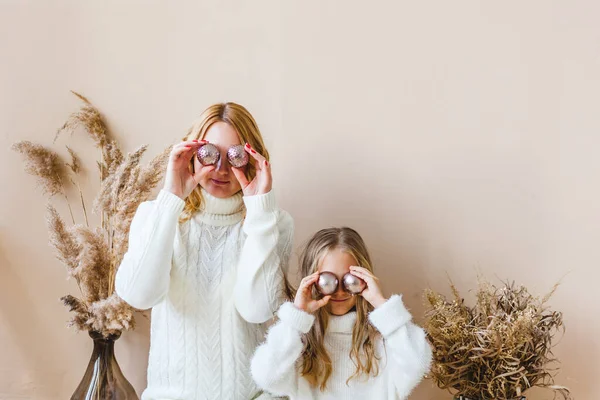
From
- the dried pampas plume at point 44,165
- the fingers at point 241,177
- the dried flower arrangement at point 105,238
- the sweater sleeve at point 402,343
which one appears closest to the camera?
the sweater sleeve at point 402,343

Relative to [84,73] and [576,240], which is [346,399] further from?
[84,73]

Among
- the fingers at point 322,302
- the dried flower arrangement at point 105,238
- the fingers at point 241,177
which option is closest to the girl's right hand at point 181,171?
the fingers at point 241,177

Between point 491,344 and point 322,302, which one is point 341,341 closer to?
point 322,302

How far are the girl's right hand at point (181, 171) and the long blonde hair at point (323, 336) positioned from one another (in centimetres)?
37

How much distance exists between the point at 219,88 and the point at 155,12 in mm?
351

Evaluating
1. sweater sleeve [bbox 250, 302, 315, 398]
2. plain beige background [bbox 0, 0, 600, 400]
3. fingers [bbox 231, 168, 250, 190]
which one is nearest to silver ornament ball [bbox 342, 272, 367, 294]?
sweater sleeve [bbox 250, 302, 315, 398]

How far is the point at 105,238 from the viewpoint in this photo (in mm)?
2119

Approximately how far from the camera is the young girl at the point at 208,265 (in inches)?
66.8

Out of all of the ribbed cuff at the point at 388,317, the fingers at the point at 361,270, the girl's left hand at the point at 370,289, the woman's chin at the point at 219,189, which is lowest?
the ribbed cuff at the point at 388,317

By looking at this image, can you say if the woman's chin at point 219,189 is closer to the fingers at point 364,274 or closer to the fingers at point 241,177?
the fingers at point 241,177

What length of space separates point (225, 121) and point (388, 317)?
0.68m

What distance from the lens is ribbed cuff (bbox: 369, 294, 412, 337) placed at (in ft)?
5.49

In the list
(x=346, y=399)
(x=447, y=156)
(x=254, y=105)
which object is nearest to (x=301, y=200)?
(x=254, y=105)

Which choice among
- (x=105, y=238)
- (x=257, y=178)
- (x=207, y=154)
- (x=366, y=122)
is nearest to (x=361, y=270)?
(x=257, y=178)
